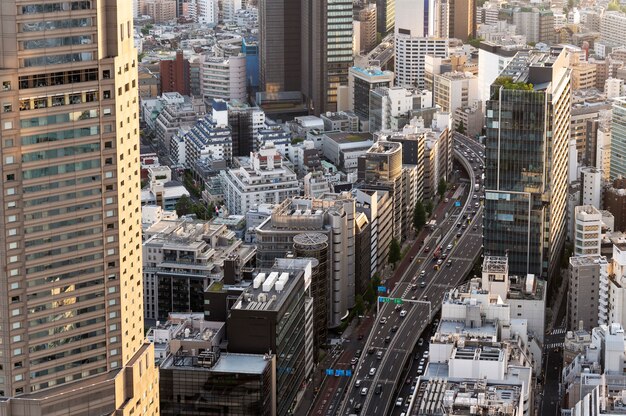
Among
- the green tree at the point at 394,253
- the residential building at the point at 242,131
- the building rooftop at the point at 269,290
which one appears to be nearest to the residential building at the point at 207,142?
the residential building at the point at 242,131

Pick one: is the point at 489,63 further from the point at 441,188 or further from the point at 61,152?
the point at 61,152

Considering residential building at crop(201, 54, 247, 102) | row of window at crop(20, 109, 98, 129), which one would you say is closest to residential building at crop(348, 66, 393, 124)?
residential building at crop(201, 54, 247, 102)

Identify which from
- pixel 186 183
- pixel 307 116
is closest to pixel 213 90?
pixel 307 116

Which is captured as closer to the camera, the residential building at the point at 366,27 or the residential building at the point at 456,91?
the residential building at the point at 456,91

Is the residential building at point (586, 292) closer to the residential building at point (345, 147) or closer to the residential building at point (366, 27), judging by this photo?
the residential building at point (345, 147)

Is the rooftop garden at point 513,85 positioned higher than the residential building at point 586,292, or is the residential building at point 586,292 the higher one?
the rooftop garden at point 513,85

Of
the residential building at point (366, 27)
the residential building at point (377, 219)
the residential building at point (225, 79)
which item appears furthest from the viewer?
the residential building at point (366, 27)

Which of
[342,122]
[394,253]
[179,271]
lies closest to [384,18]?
[342,122]
